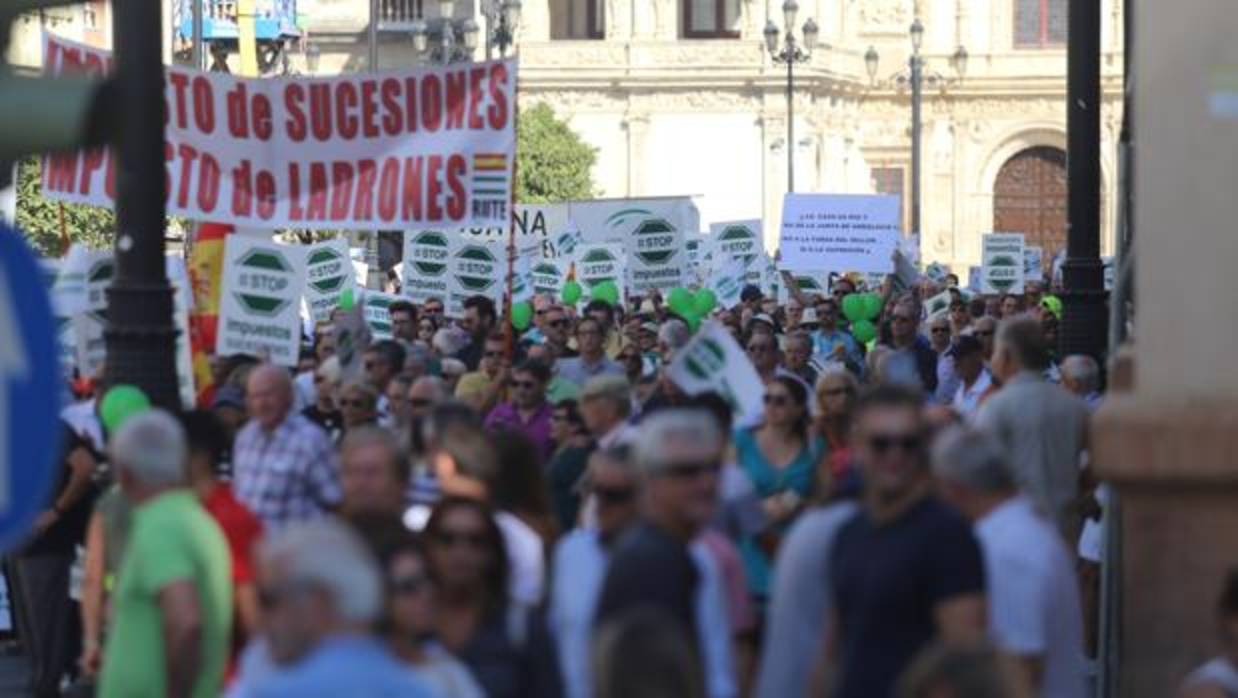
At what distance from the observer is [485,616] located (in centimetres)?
819

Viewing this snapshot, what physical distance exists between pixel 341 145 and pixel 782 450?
218 inches

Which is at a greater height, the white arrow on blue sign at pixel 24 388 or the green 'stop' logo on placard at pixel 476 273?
the white arrow on blue sign at pixel 24 388

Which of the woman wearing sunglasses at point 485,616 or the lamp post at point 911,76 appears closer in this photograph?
the woman wearing sunglasses at point 485,616

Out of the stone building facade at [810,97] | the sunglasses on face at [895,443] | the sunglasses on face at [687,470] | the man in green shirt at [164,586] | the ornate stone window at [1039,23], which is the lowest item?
the man in green shirt at [164,586]

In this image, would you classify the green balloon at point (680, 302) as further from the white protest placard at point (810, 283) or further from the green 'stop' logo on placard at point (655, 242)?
the white protest placard at point (810, 283)

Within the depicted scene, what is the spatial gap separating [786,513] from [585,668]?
2632 millimetres

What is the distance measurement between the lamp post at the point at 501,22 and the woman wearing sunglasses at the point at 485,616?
42.5 metres

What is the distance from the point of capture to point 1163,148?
30.5 ft

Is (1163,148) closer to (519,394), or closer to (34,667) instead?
(519,394)

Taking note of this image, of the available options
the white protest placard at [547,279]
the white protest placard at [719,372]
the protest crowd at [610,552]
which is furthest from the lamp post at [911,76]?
the protest crowd at [610,552]

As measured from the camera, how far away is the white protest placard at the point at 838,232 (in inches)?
1224

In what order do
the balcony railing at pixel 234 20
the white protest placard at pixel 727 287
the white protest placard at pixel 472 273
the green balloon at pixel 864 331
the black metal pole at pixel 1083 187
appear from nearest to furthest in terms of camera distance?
the black metal pole at pixel 1083 187
the white protest placard at pixel 472 273
the green balloon at pixel 864 331
the white protest placard at pixel 727 287
the balcony railing at pixel 234 20

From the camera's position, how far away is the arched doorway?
85.4 meters

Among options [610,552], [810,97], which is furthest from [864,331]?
[810,97]
